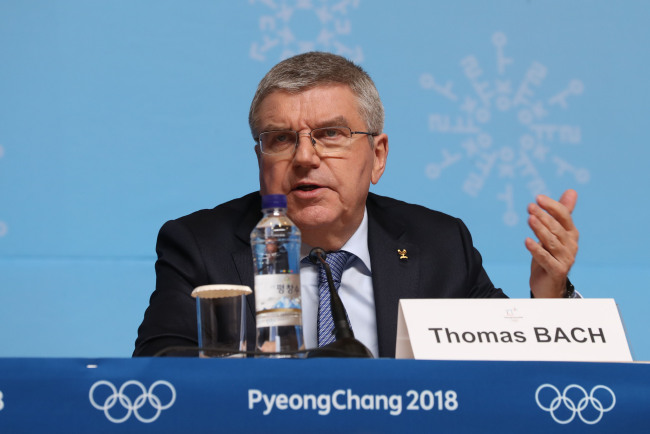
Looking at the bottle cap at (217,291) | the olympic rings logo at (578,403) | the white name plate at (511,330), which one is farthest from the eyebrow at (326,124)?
the olympic rings logo at (578,403)

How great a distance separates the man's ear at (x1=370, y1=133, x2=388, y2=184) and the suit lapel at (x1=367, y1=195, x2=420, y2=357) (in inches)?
5.4

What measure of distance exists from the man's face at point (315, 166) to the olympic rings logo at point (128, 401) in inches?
43.0

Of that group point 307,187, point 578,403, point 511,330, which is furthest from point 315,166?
point 578,403

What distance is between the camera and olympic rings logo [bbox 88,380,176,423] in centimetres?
95

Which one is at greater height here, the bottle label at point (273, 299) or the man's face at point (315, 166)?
the man's face at point (315, 166)

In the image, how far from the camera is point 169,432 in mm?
958

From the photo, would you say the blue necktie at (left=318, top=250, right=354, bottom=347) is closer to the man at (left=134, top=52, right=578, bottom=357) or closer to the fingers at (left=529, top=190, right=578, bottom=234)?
the man at (left=134, top=52, right=578, bottom=357)

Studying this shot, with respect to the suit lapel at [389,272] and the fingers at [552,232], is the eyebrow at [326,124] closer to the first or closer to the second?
the suit lapel at [389,272]

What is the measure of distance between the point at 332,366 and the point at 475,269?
4.09ft

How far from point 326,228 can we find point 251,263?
0.26m

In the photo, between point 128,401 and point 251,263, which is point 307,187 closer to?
point 251,263

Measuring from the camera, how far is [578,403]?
3.37ft

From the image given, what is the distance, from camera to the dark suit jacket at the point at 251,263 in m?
1.84

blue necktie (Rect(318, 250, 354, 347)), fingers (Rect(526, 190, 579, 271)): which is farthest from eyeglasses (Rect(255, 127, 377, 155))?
fingers (Rect(526, 190, 579, 271))
